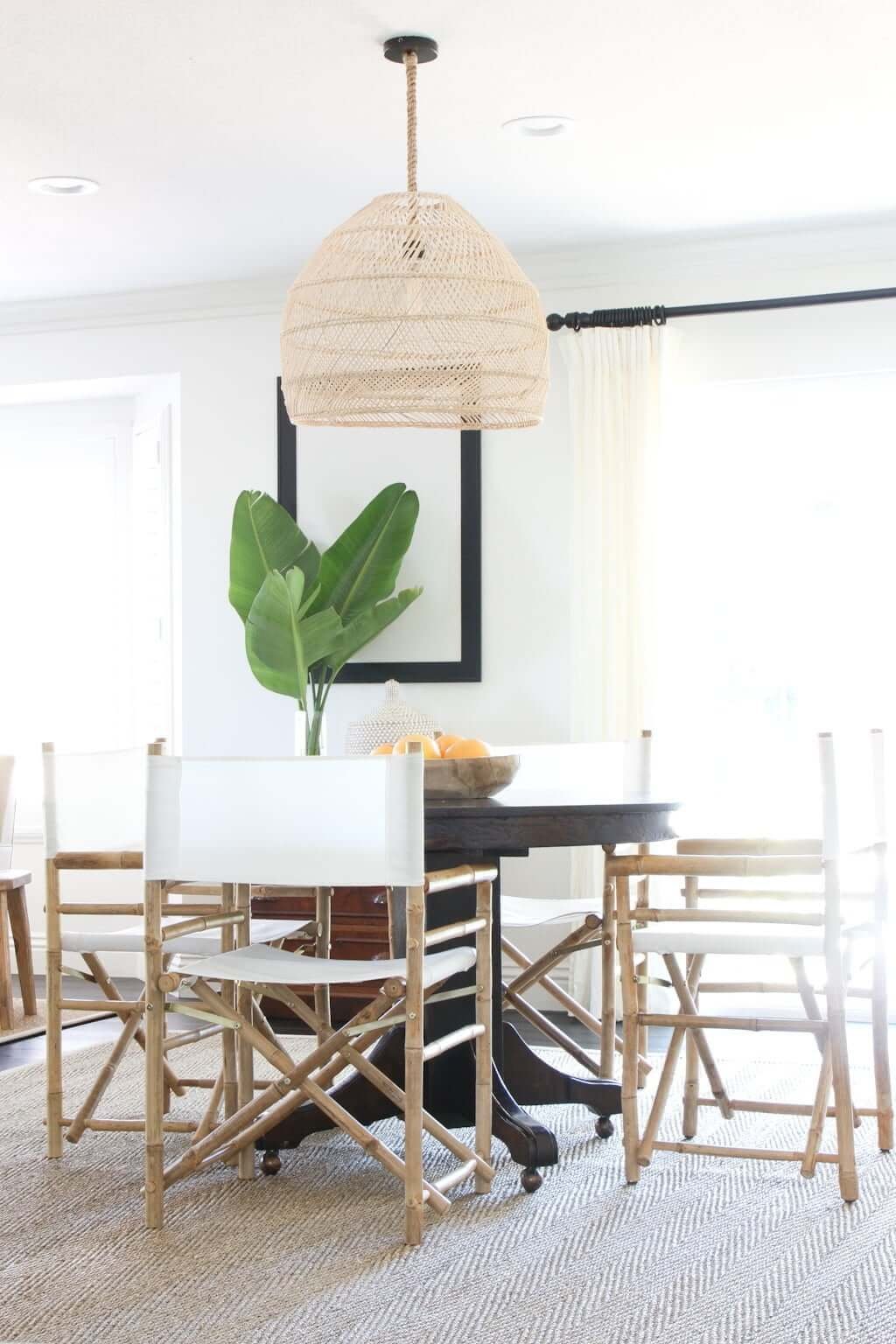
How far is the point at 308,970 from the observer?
2736 millimetres

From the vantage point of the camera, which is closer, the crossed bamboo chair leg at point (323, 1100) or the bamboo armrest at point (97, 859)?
the crossed bamboo chair leg at point (323, 1100)

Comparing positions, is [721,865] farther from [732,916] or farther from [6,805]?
[6,805]

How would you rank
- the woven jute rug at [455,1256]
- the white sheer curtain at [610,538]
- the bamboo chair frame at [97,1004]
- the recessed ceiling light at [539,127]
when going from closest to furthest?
the woven jute rug at [455,1256], the bamboo chair frame at [97,1004], the recessed ceiling light at [539,127], the white sheer curtain at [610,538]

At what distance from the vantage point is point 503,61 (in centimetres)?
360

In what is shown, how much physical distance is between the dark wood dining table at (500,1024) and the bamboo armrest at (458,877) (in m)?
0.04

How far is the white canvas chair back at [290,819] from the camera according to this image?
2639mm

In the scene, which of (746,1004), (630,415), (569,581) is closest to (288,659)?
(569,581)

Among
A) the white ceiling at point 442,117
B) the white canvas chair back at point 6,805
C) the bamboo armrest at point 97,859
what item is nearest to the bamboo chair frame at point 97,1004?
the bamboo armrest at point 97,859

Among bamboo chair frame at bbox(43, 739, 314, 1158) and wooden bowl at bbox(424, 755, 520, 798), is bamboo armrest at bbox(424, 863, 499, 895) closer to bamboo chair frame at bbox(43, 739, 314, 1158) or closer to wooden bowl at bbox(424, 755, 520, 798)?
wooden bowl at bbox(424, 755, 520, 798)

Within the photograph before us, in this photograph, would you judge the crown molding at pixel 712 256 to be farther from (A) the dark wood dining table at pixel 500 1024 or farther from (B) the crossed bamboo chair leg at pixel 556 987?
(B) the crossed bamboo chair leg at pixel 556 987

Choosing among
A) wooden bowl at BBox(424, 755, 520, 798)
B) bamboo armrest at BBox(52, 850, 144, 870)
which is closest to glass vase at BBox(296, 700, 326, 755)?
bamboo armrest at BBox(52, 850, 144, 870)

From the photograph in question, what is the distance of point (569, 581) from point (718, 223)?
131 cm

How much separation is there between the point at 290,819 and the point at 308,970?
0.98 feet

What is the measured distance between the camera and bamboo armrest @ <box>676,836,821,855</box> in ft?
9.58
